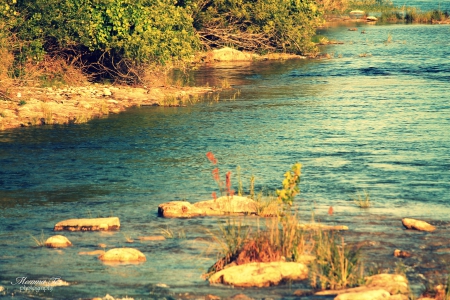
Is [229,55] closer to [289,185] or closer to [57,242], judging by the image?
[57,242]

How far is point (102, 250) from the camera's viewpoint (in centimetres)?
1037

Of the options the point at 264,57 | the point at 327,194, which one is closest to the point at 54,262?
the point at 327,194

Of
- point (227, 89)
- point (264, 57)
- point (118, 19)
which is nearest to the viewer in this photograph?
point (118, 19)

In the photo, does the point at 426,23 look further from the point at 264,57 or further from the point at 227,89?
the point at 227,89

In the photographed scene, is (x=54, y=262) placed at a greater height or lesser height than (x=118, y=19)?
lesser

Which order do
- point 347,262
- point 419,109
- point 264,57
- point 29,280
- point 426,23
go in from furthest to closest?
1. point 426,23
2. point 264,57
3. point 419,109
4. point 29,280
5. point 347,262

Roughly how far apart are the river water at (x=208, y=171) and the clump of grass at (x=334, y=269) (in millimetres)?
282

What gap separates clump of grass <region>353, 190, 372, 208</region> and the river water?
0.42 feet

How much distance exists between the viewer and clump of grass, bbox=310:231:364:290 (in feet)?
27.7

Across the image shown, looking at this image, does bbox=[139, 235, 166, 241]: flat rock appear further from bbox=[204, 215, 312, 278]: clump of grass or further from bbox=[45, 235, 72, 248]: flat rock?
bbox=[204, 215, 312, 278]: clump of grass

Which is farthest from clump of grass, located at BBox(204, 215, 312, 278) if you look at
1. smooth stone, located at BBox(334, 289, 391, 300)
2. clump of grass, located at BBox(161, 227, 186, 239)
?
clump of grass, located at BBox(161, 227, 186, 239)

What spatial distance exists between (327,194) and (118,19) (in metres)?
14.6

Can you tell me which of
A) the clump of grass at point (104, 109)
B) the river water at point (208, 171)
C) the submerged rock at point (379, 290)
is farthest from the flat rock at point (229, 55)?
the submerged rock at point (379, 290)

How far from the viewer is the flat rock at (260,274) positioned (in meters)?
8.78
